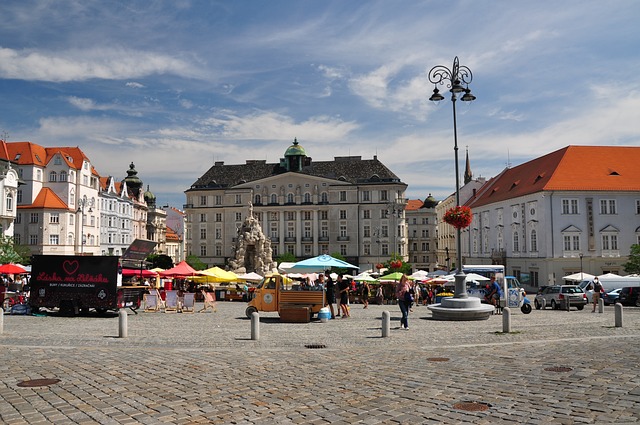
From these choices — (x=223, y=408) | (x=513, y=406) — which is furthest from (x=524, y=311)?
(x=223, y=408)

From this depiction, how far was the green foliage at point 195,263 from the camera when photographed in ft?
263

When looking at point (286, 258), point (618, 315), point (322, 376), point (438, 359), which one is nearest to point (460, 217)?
point (618, 315)

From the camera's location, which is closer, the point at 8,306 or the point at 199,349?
the point at 199,349

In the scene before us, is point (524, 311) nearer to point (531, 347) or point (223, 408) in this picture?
point (531, 347)

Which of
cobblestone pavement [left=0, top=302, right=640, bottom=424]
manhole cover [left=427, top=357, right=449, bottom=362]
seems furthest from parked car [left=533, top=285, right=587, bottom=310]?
manhole cover [left=427, top=357, right=449, bottom=362]

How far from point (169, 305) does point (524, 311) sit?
16.6 meters

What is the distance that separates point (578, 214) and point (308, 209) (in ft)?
143

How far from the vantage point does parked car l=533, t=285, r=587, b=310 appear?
29938mm

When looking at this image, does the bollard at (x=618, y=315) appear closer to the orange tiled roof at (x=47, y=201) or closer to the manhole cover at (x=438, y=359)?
the manhole cover at (x=438, y=359)

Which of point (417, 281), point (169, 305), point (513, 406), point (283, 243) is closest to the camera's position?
point (513, 406)

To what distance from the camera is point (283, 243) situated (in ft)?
293

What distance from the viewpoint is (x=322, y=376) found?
11.0m

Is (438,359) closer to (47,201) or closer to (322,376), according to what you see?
(322,376)

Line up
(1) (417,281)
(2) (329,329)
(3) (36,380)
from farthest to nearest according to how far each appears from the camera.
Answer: (1) (417,281) → (2) (329,329) → (3) (36,380)
